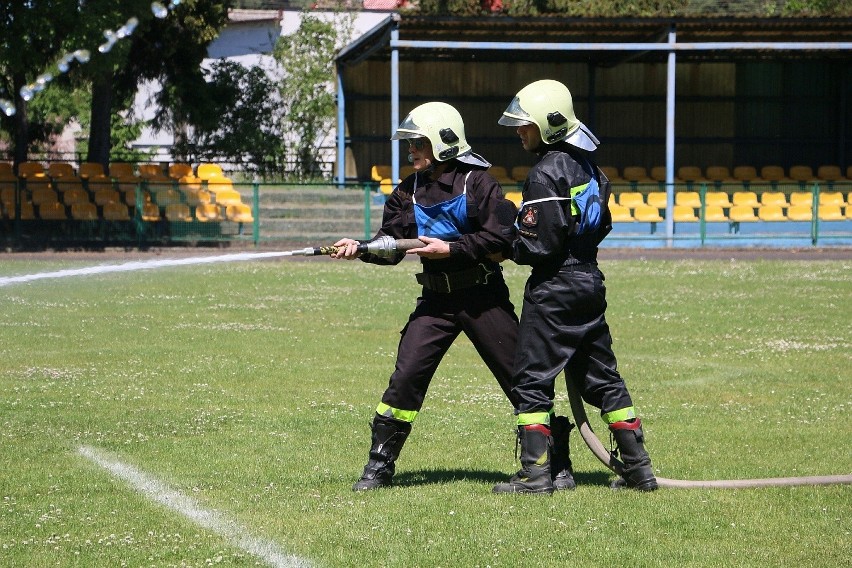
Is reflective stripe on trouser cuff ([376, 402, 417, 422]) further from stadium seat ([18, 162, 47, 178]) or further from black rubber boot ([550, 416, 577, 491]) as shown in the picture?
stadium seat ([18, 162, 47, 178])

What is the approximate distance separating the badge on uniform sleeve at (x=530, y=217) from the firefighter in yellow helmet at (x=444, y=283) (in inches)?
11.3

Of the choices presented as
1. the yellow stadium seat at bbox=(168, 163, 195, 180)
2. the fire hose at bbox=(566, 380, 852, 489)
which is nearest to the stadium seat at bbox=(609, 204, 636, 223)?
the yellow stadium seat at bbox=(168, 163, 195, 180)

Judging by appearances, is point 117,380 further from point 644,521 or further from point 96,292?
point 96,292

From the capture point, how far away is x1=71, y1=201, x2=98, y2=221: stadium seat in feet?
88.0

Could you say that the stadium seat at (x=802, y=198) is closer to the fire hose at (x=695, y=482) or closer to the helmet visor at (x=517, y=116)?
the fire hose at (x=695, y=482)

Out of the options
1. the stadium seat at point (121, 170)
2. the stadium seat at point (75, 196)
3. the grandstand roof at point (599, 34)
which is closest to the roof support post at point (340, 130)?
the grandstand roof at point (599, 34)

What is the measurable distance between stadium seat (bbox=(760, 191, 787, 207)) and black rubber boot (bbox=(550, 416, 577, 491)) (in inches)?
916

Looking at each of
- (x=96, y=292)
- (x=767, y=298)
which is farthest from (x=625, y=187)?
(x=96, y=292)

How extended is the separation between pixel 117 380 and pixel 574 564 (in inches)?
251

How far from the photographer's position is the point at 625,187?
28.8 meters

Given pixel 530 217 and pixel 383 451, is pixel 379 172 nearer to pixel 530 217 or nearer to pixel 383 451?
pixel 383 451

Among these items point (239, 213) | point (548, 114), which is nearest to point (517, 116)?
point (548, 114)

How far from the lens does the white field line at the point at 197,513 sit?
209 inches

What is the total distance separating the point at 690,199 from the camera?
94.0 ft
